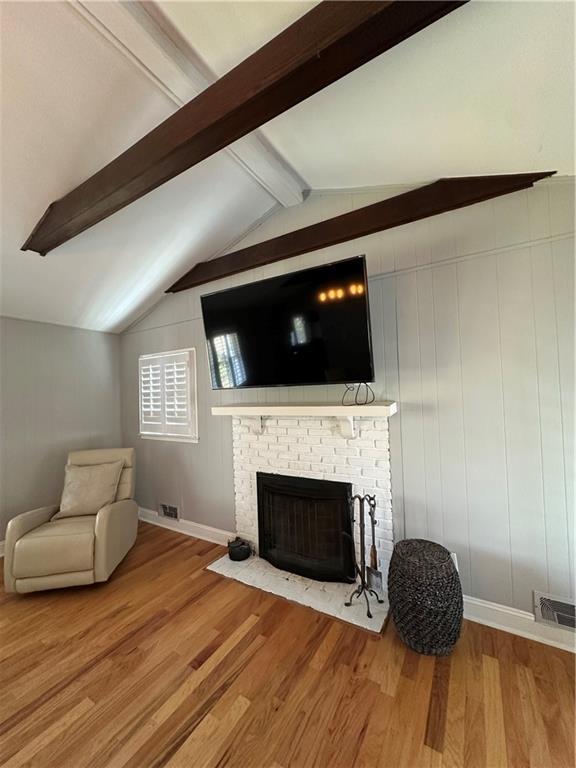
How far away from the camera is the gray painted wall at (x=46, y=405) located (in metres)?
2.91

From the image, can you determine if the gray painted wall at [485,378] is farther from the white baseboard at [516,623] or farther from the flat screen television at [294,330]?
the flat screen television at [294,330]

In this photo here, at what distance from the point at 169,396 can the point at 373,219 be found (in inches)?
106

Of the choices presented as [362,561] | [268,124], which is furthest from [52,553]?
[268,124]

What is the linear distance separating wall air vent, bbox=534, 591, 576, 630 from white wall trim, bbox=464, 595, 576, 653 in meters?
0.03

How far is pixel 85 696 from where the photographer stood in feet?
4.75

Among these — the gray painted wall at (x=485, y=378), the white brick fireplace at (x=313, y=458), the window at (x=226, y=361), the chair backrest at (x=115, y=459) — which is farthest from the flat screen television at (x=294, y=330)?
the chair backrest at (x=115, y=459)

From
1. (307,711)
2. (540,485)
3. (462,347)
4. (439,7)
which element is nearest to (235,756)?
(307,711)

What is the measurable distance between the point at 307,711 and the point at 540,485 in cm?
169

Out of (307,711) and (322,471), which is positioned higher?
(322,471)

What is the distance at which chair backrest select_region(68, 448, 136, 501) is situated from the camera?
2.88 m

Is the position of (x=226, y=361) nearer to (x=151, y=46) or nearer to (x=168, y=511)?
(x=151, y=46)

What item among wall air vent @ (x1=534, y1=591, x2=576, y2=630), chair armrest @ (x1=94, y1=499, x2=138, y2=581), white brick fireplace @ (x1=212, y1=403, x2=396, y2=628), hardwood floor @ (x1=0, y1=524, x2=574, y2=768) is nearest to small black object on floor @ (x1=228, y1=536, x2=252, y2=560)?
white brick fireplace @ (x1=212, y1=403, x2=396, y2=628)

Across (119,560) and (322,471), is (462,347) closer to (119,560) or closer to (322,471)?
(322,471)

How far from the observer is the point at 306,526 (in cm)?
237
